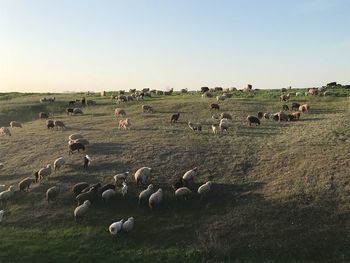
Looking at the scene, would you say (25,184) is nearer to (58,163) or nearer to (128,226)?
(58,163)

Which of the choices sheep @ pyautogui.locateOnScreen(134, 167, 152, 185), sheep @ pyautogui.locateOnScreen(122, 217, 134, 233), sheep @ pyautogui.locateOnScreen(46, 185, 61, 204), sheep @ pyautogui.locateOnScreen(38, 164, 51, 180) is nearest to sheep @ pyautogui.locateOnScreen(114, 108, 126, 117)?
sheep @ pyautogui.locateOnScreen(38, 164, 51, 180)

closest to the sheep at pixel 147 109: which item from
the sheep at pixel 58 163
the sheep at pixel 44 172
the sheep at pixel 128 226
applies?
the sheep at pixel 58 163

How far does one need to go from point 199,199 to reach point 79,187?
24.9ft

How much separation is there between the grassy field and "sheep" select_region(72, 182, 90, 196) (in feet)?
1.36

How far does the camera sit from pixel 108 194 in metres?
31.6

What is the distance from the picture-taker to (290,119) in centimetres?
5175

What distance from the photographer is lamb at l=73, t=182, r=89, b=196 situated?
108 ft

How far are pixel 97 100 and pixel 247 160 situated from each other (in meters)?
39.7

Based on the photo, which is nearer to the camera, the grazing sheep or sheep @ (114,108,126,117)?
sheep @ (114,108,126,117)

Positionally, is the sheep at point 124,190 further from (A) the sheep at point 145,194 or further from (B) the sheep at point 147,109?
(B) the sheep at point 147,109

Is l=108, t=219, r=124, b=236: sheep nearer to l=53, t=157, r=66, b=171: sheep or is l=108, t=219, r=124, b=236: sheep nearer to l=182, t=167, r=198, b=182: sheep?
l=182, t=167, r=198, b=182: sheep

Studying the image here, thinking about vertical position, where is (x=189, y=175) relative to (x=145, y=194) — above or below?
above

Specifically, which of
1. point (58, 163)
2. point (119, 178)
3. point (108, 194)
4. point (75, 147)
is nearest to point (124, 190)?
point (108, 194)

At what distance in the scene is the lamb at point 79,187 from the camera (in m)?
32.8
